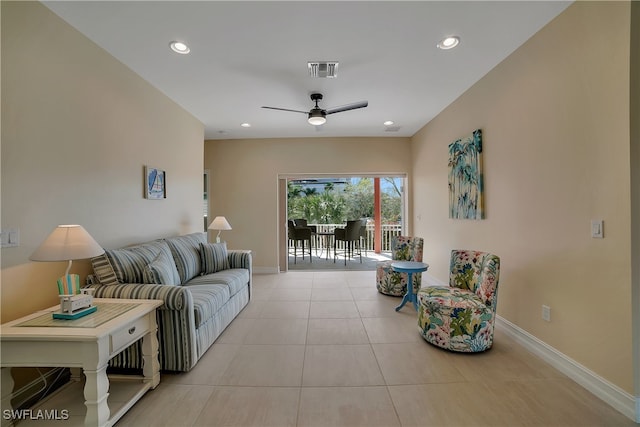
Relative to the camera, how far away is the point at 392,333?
2.86m

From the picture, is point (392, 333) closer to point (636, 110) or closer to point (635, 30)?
point (636, 110)

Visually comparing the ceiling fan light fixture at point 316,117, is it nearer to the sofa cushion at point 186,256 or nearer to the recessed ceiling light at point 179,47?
the recessed ceiling light at point 179,47

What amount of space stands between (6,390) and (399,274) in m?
3.91

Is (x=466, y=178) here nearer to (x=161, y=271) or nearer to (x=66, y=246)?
(x=161, y=271)

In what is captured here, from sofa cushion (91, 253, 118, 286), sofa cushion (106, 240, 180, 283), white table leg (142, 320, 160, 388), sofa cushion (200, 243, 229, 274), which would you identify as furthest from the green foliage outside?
white table leg (142, 320, 160, 388)

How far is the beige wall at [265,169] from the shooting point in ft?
18.6

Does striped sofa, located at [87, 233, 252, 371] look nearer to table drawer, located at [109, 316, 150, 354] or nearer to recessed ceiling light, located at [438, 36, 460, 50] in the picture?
table drawer, located at [109, 316, 150, 354]

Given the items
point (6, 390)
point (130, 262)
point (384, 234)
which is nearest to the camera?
point (6, 390)

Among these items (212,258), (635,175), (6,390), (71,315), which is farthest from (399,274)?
(6,390)

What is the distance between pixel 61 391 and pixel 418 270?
11.3 ft

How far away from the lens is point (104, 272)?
2.30 meters

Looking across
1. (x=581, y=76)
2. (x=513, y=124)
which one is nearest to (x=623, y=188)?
(x=581, y=76)

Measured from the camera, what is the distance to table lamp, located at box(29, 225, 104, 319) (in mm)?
1650

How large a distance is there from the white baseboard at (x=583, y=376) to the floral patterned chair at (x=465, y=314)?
358 mm
